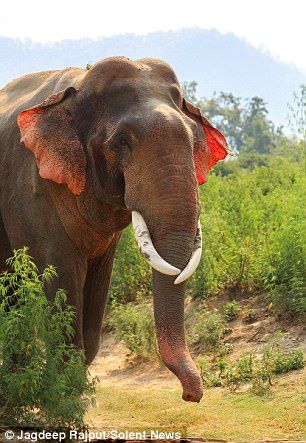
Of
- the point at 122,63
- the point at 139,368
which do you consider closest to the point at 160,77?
the point at 122,63

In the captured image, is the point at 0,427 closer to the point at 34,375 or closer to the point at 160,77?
the point at 34,375

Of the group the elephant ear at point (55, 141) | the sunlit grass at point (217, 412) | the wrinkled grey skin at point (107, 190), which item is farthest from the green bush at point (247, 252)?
the elephant ear at point (55, 141)

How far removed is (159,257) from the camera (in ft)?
18.1

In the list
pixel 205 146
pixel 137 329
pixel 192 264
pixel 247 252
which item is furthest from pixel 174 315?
pixel 247 252

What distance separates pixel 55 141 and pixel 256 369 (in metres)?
3.73

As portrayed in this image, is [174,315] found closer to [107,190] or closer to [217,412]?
[107,190]

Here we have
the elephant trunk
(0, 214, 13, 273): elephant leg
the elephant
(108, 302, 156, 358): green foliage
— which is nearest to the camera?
the elephant trunk

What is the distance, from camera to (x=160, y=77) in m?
6.45

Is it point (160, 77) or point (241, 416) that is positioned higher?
point (160, 77)

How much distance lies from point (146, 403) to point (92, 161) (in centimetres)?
305

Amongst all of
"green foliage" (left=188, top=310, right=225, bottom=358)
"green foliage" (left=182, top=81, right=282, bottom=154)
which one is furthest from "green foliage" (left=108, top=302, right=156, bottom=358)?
Answer: "green foliage" (left=182, top=81, right=282, bottom=154)

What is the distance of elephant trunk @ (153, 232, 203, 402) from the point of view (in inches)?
→ 213

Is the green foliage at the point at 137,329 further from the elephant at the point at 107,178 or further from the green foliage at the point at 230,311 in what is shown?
the elephant at the point at 107,178

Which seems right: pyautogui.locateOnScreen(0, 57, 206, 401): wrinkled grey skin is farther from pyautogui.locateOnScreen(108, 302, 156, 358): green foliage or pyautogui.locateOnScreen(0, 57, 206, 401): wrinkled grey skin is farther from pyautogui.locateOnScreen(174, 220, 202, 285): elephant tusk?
pyautogui.locateOnScreen(108, 302, 156, 358): green foliage
